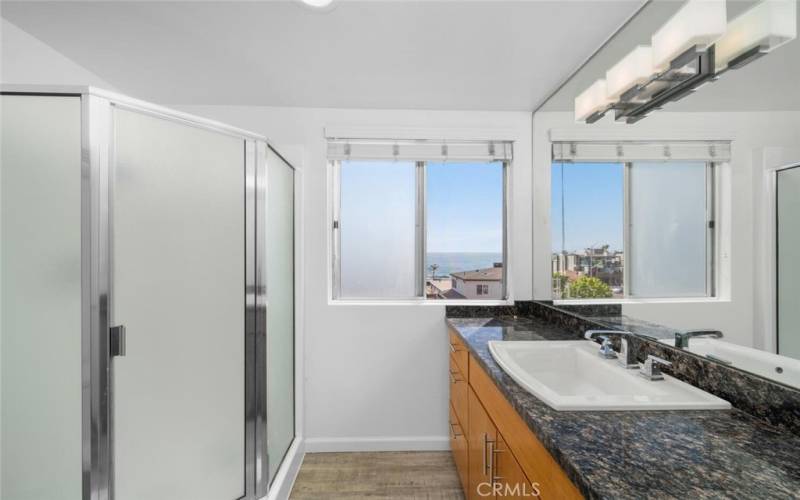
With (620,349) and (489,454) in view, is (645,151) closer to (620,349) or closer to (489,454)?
(620,349)

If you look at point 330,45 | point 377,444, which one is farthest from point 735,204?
point 377,444

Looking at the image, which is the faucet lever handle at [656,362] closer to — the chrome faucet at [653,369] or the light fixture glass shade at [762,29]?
the chrome faucet at [653,369]

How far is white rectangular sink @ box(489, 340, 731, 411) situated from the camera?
93 cm

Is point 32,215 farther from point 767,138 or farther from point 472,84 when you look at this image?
point 767,138

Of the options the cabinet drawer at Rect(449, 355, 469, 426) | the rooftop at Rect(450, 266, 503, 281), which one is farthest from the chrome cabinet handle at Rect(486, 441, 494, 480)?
the rooftop at Rect(450, 266, 503, 281)

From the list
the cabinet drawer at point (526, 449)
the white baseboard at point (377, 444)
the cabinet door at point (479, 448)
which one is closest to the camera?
the cabinet drawer at point (526, 449)

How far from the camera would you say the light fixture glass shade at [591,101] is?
4.81ft

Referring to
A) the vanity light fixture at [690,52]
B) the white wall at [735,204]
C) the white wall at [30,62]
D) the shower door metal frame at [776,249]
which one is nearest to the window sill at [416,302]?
the white wall at [735,204]

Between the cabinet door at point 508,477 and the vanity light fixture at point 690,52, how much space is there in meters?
1.28

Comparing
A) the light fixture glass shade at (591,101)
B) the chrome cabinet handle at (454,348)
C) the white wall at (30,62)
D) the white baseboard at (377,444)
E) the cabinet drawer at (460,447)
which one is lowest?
the white baseboard at (377,444)

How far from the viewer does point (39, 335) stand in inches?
44.5

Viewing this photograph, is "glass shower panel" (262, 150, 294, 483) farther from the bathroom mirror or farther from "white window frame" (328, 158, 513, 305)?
the bathroom mirror

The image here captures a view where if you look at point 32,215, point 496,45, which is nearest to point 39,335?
point 32,215

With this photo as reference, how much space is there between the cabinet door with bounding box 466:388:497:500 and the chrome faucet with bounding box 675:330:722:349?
0.68 meters
